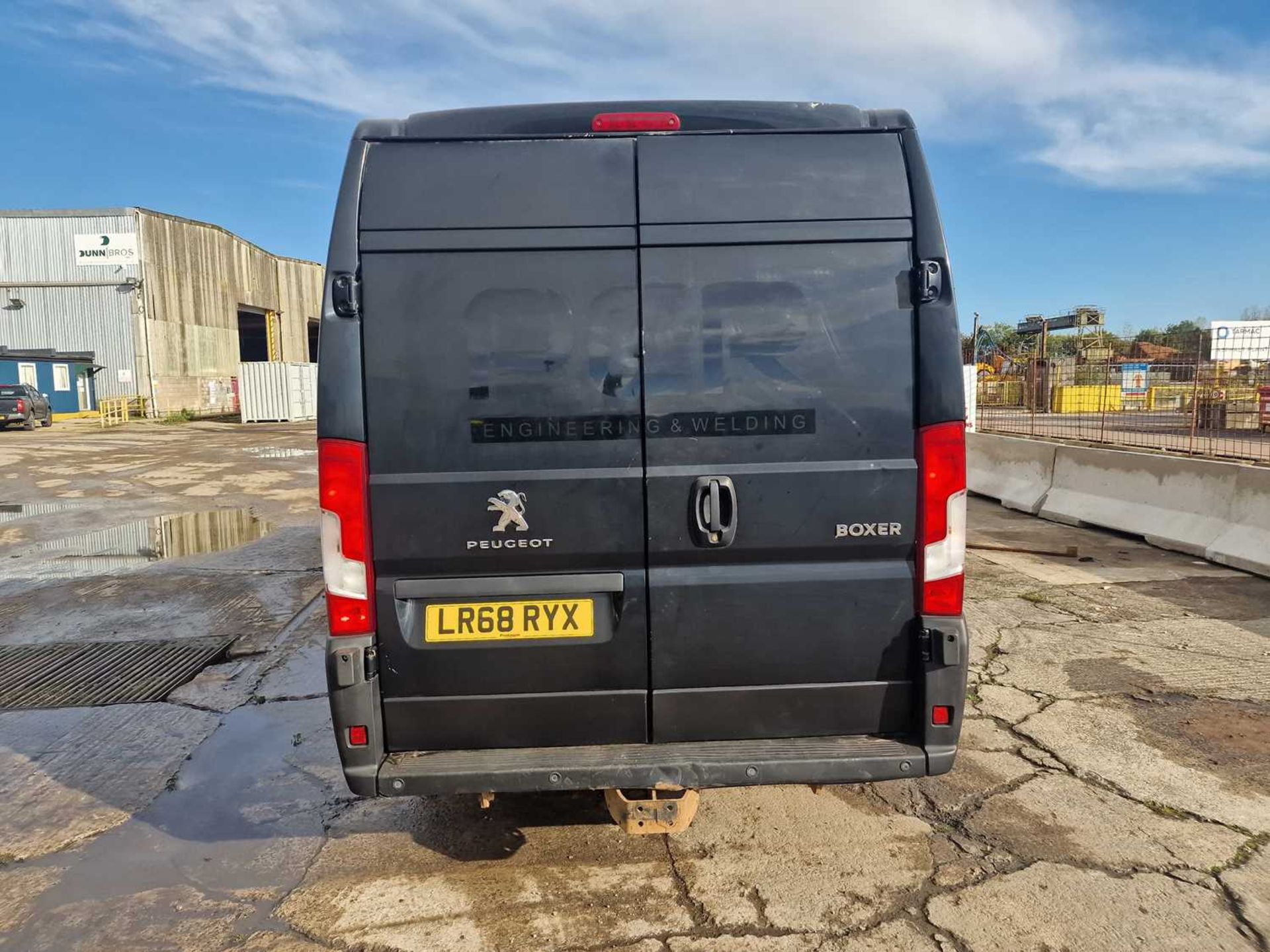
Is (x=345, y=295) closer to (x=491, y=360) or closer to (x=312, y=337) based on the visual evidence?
(x=491, y=360)

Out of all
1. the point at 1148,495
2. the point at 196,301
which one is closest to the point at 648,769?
the point at 1148,495

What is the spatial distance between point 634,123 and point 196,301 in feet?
146

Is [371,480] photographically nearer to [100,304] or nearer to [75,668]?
[75,668]

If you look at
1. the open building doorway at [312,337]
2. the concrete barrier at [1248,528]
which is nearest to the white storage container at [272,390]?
the open building doorway at [312,337]

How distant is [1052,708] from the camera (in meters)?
4.70

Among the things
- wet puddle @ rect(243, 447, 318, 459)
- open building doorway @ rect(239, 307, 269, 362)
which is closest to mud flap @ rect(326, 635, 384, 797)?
wet puddle @ rect(243, 447, 318, 459)

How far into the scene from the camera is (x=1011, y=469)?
1205cm

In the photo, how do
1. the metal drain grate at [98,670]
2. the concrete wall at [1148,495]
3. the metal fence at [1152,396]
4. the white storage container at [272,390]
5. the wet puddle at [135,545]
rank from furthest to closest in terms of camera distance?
the white storage container at [272,390] < the metal fence at [1152,396] < the wet puddle at [135,545] < the concrete wall at [1148,495] < the metal drain grate at [98,670]

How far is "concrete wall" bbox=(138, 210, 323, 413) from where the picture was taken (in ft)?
125

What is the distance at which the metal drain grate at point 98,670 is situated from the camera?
524cm

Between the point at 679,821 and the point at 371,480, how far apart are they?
1.62 meters

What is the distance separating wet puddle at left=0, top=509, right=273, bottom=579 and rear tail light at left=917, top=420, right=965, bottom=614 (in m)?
8.54

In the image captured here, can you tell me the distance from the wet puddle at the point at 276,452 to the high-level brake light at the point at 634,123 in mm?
19211

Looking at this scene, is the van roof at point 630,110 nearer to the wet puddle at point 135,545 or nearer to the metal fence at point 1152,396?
the wet puddle at point 135,545
